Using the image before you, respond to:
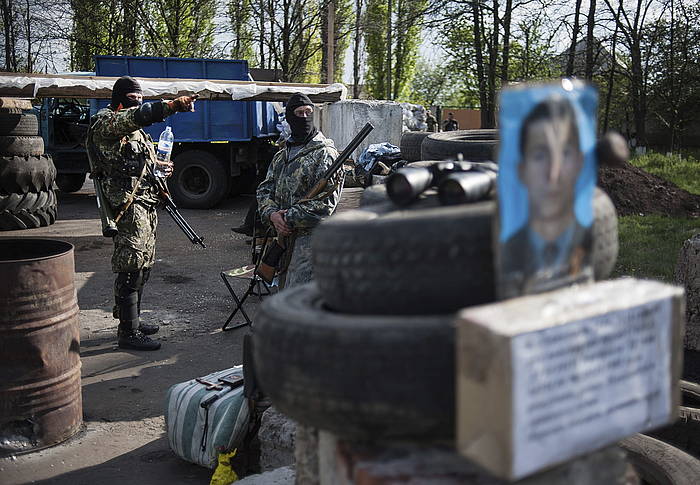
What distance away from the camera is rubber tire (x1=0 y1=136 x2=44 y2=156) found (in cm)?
1077

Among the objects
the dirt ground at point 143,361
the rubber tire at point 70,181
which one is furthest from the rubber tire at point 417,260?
the rubber tire at point 70,181

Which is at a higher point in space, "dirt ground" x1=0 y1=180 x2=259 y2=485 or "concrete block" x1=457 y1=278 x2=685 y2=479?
"concrete block" x1=457 y1=278 x2=685 y2=479

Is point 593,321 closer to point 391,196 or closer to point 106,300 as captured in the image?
point 391,196

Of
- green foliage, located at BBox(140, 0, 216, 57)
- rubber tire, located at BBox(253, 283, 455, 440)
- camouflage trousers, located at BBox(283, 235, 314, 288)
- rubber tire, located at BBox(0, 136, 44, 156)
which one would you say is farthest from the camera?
green foliage, located at BBox(140, 0, 216, 57)

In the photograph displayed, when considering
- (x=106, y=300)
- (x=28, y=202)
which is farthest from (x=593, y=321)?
(x=28, y=202)

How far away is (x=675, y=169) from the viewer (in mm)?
14141

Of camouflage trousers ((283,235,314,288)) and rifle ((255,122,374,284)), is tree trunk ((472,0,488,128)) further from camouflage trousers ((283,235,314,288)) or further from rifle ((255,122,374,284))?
camouflage trousers ((283,235,314,288))

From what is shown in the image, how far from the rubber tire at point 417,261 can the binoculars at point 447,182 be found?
10cm

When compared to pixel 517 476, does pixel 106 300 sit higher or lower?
lower

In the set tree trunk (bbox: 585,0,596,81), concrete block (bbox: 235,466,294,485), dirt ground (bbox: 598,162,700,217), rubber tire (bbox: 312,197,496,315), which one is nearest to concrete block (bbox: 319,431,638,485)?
rubber tire (bbox: 312,197,496,315)

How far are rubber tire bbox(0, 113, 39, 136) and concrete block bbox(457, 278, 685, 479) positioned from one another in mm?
10808

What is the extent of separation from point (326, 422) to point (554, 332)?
548mm

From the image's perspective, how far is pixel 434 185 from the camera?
196cm

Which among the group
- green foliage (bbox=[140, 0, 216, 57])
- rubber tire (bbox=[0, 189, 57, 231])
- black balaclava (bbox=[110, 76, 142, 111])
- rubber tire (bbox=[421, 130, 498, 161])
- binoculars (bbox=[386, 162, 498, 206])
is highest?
green foliage (bbox=[140, 0, 216, 57])
